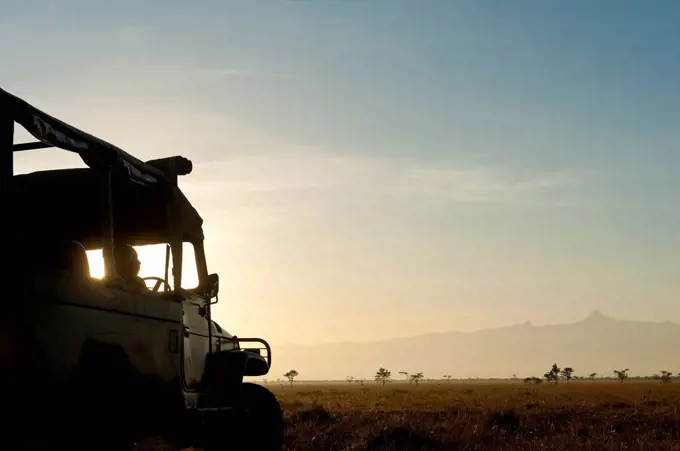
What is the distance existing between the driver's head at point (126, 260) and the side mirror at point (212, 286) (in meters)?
1.14

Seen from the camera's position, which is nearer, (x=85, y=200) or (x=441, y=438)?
(x=85, y=200)

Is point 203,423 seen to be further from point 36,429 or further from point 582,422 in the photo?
point 582,422

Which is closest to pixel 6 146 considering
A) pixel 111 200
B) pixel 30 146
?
pixel 30 146

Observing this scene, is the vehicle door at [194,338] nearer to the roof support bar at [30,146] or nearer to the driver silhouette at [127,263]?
the driver silhouette at [127,263]

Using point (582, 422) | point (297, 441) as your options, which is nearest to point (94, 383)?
point (297, 441)

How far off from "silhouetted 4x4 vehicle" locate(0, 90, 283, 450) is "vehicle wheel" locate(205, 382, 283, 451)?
0.01 m

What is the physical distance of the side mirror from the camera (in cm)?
949

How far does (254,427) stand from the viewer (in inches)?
372

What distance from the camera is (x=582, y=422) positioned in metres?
17.3

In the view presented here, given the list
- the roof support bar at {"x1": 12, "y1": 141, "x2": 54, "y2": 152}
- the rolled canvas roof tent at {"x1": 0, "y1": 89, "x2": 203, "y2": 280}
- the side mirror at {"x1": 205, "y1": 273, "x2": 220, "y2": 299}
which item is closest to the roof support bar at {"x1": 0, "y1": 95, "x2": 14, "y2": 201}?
the roof support bar at {"x1": 12, "y1": 141, "x2": 54, "y2": 152}

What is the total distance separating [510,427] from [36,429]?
1190 cm

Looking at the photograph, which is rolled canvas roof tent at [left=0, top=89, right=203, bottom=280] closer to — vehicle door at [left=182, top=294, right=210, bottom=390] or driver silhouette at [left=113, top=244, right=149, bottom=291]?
driver silhouette at [left=113, top=244, right=149, bottom=291]

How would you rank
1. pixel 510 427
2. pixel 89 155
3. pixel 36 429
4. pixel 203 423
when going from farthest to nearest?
pixel 510 427 → pixel 203 423 → pixel 89 155 → pixel 36 429

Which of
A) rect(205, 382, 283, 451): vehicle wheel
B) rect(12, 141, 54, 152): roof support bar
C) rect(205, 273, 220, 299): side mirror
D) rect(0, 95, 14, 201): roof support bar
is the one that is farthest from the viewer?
rect(205, 273, 220, 299): side mirror
